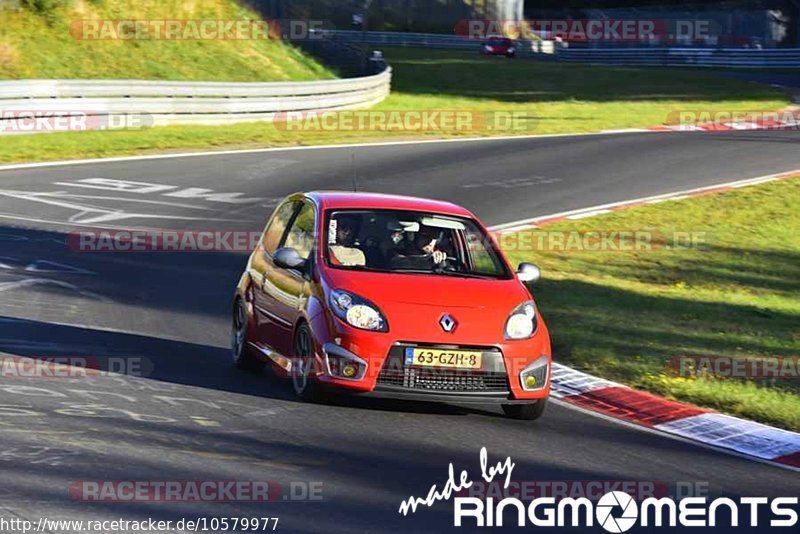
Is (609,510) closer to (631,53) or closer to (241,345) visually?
(241,345)

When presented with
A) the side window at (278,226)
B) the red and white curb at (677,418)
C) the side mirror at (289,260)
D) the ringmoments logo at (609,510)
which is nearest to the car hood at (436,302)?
the side mirror at (289,260)

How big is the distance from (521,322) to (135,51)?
97.9 feet

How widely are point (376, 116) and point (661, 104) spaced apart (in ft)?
34.7

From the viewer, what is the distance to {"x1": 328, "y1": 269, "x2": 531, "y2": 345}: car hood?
31.4 ft

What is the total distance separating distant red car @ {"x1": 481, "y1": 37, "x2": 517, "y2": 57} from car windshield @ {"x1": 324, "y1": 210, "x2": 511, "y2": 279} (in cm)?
5902

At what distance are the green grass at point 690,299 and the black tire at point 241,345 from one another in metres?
2.84

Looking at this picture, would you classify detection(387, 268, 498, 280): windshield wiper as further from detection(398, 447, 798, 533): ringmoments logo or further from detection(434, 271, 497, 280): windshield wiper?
detection(398, 447, 798, 533): ringmoments logo

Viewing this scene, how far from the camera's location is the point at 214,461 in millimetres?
7984

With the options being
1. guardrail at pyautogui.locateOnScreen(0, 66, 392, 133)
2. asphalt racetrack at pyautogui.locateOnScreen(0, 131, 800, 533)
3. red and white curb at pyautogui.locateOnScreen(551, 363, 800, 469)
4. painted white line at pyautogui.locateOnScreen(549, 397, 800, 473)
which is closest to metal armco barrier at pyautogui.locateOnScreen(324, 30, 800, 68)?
guardrail at pyautogui.locateOnScreen(0, 66, 392, 133)

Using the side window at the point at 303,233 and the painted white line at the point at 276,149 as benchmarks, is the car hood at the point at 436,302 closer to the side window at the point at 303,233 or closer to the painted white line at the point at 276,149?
the side window at the point at 303,233

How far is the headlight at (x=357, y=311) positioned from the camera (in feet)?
31.5

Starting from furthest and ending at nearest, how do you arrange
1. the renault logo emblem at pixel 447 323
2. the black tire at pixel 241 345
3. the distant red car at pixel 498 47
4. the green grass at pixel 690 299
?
the distant red car at pixel 498 47 < the green grass at pixel 690 299 < the black tire at pixel 241 345 < the renault logo emblem at pixel 447 323

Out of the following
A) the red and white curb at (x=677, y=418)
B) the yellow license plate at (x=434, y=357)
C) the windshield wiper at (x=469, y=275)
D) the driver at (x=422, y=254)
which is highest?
the driver at (x=422, y=254)

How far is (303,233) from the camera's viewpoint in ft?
36.1
